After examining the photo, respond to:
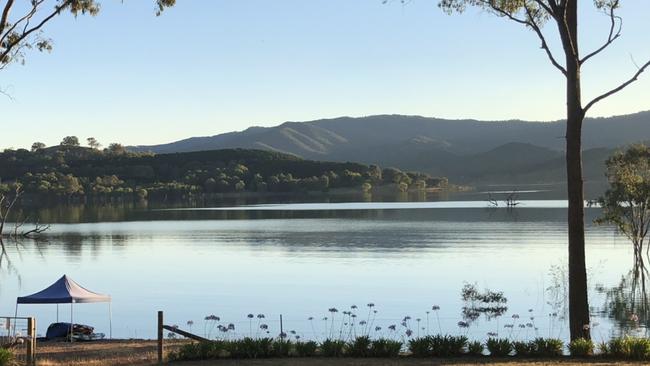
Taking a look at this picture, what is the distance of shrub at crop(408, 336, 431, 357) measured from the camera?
61.7ft

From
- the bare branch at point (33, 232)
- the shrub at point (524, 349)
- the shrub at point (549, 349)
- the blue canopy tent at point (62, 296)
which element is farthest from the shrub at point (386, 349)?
the bare branch at point (33, 232)

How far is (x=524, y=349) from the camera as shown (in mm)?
18656

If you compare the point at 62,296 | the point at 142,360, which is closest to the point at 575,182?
the point at 142,360

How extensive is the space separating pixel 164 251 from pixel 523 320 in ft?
144

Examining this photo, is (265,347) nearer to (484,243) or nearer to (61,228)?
(484,243)

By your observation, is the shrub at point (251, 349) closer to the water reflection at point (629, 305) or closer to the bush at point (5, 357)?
the bush at point (5, 357)

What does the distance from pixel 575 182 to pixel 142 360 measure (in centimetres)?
1154

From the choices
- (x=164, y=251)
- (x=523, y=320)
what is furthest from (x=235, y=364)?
(x=164, y=251)

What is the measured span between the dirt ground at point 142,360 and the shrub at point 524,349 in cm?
72

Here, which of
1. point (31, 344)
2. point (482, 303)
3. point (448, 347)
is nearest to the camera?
point (448, 347)

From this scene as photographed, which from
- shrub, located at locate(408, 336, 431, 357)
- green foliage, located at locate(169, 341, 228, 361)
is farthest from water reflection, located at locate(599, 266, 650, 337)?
green foliage, located at locate(169, 341, 228, 361)

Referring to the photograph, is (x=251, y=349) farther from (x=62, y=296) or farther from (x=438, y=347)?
Answer: (x=62, y=296)

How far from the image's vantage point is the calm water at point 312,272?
36281 mm

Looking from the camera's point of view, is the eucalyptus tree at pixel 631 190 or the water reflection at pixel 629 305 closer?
the water reflection at pixel 629 305
